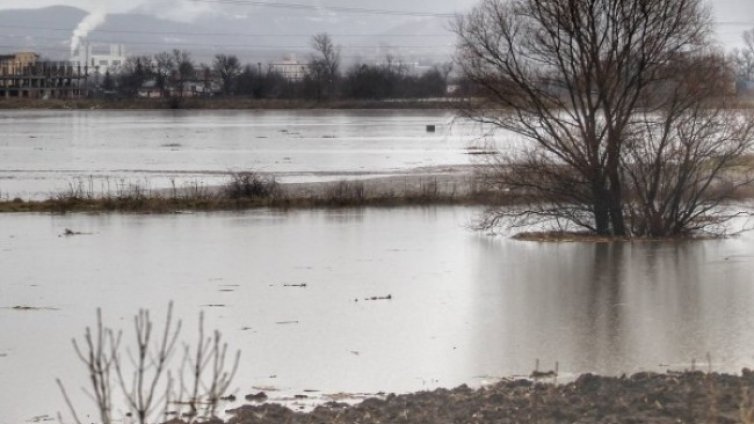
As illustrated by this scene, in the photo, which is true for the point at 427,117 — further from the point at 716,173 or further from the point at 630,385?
the point at 630,385

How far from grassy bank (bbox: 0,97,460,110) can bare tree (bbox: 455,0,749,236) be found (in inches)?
3755

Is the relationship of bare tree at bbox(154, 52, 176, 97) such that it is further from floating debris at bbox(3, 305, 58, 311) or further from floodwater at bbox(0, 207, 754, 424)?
floating debris at bbox(3, 305, 58, 311)

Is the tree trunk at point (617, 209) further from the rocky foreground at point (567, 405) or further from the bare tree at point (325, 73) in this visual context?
the bare tree at point (325, 73)

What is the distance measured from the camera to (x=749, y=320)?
14.1 metres

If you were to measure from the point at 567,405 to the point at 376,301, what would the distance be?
271 inches

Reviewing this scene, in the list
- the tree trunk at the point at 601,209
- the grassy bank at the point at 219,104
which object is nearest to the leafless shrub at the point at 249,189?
the tree trunk at the point at 601,209


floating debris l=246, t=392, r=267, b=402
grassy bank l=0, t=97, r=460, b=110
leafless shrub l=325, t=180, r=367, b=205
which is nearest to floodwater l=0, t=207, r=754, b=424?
floating debris l=246, t=392, r=267, b=402

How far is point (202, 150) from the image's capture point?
56312 millimetres

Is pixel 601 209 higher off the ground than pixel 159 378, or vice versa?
pixel 601 209

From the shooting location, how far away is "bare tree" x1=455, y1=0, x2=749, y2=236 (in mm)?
23141

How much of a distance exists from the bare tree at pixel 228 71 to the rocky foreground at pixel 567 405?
13734 cm

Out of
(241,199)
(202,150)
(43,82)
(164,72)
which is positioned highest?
(164,72)

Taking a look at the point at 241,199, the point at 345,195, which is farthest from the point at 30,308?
the point at 345,195

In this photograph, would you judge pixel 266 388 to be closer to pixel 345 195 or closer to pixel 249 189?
pixel 345 195
